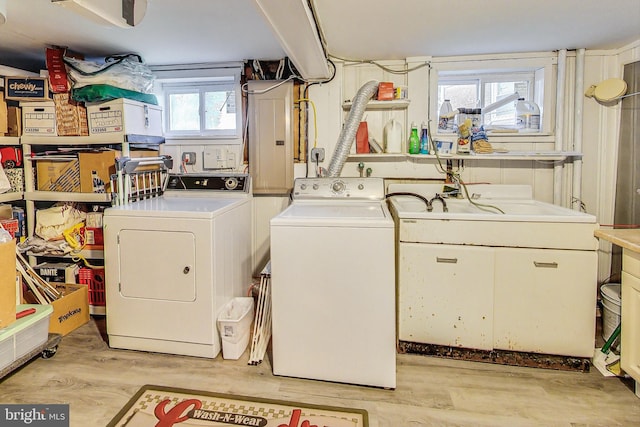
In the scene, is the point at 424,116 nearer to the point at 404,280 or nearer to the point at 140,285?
the point at 404,280

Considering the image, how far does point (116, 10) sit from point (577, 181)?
121 inches

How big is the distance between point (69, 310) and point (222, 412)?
148 centimetres

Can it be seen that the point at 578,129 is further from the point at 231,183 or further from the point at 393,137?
the point at 231,183

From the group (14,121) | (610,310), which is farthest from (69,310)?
(610,310)

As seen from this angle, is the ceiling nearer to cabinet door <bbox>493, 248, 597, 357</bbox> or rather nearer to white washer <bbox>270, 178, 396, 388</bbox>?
white washer <bbox>270, 178, 396, 388</bbox>

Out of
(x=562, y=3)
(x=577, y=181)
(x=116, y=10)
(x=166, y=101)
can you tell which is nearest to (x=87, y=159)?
(x=166, y=101)

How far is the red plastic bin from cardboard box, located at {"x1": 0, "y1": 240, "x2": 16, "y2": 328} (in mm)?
801

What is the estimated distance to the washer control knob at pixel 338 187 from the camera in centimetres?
271

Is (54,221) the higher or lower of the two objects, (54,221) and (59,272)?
the higher

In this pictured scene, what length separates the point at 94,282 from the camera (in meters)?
2.80

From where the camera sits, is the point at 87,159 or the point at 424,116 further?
the point at 424,116

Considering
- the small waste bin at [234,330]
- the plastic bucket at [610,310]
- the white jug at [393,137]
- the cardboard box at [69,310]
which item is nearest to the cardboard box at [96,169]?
the cardboard box at [69,310]

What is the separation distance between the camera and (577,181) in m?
2.80

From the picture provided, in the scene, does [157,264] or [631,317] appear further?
[157,264]
